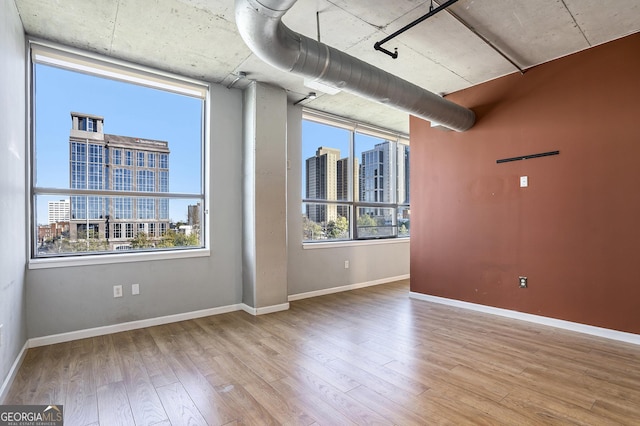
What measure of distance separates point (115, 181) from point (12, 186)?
1054mm

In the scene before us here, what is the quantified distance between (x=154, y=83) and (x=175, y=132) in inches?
22.1

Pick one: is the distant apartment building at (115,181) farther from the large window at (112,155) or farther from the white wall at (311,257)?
the white wall at (311,257)

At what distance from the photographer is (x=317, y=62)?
2.50 m

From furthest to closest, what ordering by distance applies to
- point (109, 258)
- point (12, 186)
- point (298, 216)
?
point (298, 216), point (109, 258), point (12, 186)

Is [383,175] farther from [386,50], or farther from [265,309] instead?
[265,309]

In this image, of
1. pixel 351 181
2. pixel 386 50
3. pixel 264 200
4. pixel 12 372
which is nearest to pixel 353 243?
pixel 351 181

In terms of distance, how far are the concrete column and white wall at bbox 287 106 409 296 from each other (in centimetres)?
50

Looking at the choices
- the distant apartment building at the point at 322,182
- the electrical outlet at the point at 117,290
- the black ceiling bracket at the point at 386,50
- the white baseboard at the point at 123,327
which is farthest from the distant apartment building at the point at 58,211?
the black ceiling bracket at the point at 386,50

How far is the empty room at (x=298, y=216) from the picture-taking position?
7.14ft

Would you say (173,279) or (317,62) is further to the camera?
(173,279)

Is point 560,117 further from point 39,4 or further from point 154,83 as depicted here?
point 39,4

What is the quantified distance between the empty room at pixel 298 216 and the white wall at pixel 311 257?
0.04m

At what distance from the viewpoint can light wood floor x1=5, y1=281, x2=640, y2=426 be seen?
191 cm

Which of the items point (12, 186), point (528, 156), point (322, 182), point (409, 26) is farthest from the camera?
point (322, 182)
